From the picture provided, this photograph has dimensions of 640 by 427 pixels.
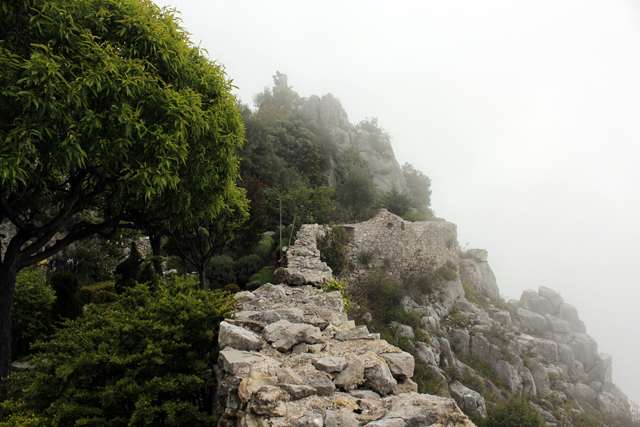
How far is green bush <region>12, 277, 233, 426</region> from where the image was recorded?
3.31 m

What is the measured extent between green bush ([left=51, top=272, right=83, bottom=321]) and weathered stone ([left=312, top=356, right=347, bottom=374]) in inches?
258

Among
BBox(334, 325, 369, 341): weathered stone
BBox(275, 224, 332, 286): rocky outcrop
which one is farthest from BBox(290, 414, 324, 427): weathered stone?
BBox(275, 224, 332, 286): rocky outcrop

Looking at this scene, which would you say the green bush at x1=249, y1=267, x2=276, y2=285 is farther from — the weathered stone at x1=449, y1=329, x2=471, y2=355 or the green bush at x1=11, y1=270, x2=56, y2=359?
the weathered stone at x1=449, y1=329, x2=471, y2=355

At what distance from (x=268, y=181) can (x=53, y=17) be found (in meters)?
18.7

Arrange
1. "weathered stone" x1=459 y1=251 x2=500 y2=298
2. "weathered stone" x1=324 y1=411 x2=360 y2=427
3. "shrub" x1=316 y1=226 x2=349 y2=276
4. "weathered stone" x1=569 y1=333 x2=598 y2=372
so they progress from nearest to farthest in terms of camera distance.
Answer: "weathered stone" x1=324 y1=411 x2=360 y2=427, "shrub" x1=316 y1=226 x2=349 y2=276, "weathered stone" x1=569 y1=333 x2=598 y2=372, "weathered stone" x1=459 y1=251 x2=500 y2=298

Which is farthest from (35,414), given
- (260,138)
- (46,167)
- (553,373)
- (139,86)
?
(553,373)

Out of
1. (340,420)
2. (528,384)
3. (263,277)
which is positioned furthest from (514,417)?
(340,420)

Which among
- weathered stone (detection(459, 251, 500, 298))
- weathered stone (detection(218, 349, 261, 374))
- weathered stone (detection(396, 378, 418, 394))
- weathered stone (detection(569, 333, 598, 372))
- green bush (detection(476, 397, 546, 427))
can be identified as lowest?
weathered stone (detection(569, 333, 598, 372))

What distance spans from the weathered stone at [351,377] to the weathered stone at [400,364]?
0.41 metres

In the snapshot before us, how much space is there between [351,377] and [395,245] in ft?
58.0

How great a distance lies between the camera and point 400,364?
322 centimetres

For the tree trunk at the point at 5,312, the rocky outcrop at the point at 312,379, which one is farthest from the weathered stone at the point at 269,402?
the tree trunk at the point at 5,312

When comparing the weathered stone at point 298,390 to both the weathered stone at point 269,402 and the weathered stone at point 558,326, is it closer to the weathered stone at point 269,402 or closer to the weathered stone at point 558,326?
the weathered stone at point 269,402

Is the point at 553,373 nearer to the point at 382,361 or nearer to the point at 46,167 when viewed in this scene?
the point at 382,361
